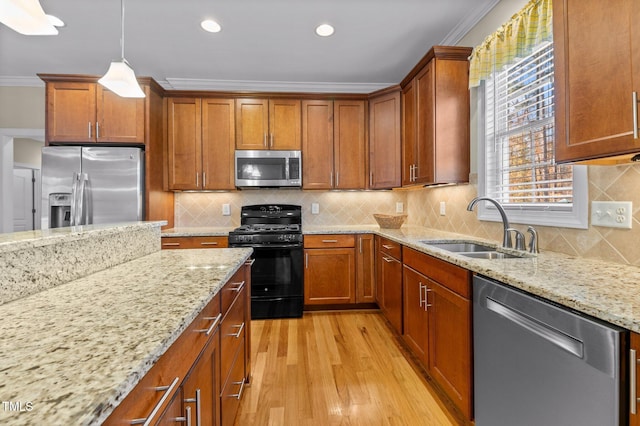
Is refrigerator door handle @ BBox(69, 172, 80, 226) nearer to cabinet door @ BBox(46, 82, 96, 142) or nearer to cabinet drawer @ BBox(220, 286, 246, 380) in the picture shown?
cabinet door @ BBox(46, 82, 96, 142)

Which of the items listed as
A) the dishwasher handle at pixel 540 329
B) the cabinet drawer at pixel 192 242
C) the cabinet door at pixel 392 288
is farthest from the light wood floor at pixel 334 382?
the cabinet drawer at pixel 192 242

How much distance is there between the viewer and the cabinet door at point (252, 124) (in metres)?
3.38

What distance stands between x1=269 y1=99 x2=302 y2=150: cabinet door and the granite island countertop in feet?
7.34

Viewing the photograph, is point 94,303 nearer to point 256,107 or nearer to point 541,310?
point 541,310

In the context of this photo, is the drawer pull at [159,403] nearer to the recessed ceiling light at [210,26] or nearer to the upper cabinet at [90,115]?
the recessed ceiling light at [210,26]

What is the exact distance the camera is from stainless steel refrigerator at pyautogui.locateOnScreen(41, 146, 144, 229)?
2.89 m

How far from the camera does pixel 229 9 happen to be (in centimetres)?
233

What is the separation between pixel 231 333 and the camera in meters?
1.40

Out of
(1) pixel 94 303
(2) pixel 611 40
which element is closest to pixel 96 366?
(1) pixel 94 303

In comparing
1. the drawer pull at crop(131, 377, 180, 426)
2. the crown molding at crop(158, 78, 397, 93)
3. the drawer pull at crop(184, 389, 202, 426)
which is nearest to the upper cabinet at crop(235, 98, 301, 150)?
the crown molding at crop(158, 78, 397, 93)

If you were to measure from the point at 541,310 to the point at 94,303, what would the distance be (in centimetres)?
140

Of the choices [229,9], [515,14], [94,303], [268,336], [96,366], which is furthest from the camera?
[268,336]

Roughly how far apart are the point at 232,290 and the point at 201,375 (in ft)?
1.63

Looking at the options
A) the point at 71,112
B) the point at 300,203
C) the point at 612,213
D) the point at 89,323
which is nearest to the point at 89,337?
the point at 89,323
